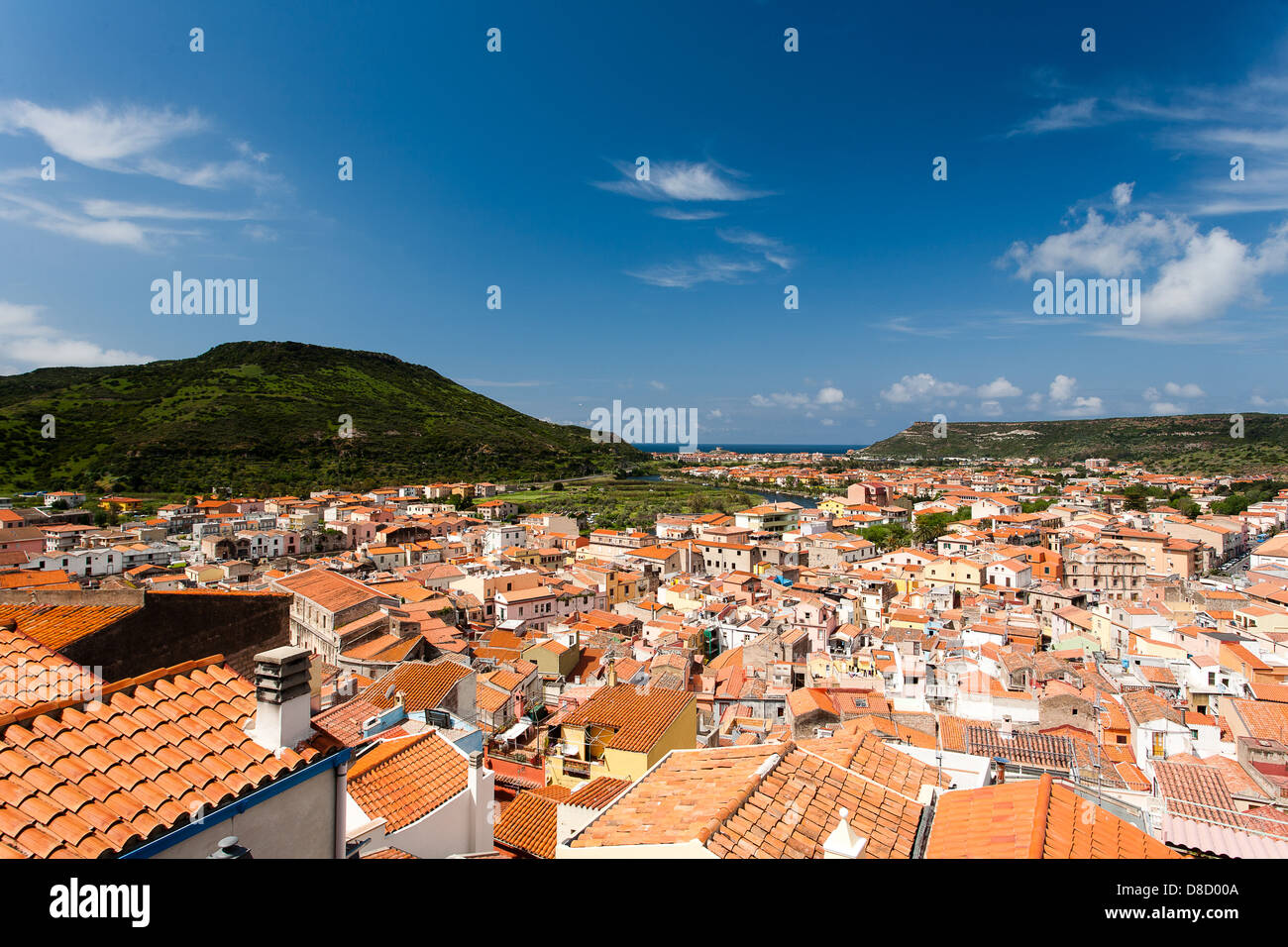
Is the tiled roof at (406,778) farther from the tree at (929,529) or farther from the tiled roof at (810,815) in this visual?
the tree at (929,529)

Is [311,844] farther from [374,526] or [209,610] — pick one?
[374,526]

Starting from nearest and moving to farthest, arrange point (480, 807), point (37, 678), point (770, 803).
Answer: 1. point (37, 678)
2. point (770, 803)
3. point (480, 807)

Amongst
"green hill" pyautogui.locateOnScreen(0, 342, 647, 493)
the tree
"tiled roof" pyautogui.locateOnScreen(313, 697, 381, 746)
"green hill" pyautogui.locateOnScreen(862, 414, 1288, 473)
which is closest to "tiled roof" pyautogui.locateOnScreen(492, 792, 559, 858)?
"tiled roof" pyautogui.locateOnScreen(313, 697, 381, 746)

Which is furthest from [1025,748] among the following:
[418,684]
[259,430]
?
[259,430]

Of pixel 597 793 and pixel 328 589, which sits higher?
pixel 597 793

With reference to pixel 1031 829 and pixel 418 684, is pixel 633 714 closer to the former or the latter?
pixel 418 684

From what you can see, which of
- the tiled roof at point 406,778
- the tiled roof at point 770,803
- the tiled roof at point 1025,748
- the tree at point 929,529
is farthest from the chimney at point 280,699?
the tree at point 929,529
